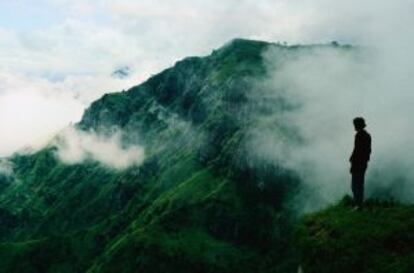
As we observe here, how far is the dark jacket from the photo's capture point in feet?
134

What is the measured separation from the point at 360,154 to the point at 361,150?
266mm

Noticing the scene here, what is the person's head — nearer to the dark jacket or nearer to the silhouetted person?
the silhouetted person

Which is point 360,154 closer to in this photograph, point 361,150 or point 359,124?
point 361,150

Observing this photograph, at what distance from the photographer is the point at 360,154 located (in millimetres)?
41312

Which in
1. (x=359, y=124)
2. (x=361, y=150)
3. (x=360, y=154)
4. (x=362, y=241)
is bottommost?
(x=362, y=241)

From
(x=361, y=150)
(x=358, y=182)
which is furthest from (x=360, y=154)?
(x=358, y=182)

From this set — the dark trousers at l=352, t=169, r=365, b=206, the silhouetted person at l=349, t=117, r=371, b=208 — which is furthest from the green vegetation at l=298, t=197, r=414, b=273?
the silhouetted person at l=349, t=117, r=371, b=208

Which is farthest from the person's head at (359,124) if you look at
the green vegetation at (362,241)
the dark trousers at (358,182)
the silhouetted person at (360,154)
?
the green vegetation at (362,241)

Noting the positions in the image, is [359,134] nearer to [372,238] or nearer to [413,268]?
[372,238]

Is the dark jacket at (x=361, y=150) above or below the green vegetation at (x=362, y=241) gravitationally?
above

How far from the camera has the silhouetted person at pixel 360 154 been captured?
40.9m

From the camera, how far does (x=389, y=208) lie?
40.0 meters

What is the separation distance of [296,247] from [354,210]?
4446 millimetres

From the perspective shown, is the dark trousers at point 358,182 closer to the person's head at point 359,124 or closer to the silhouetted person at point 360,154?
the silhouetted person at point 360,154
